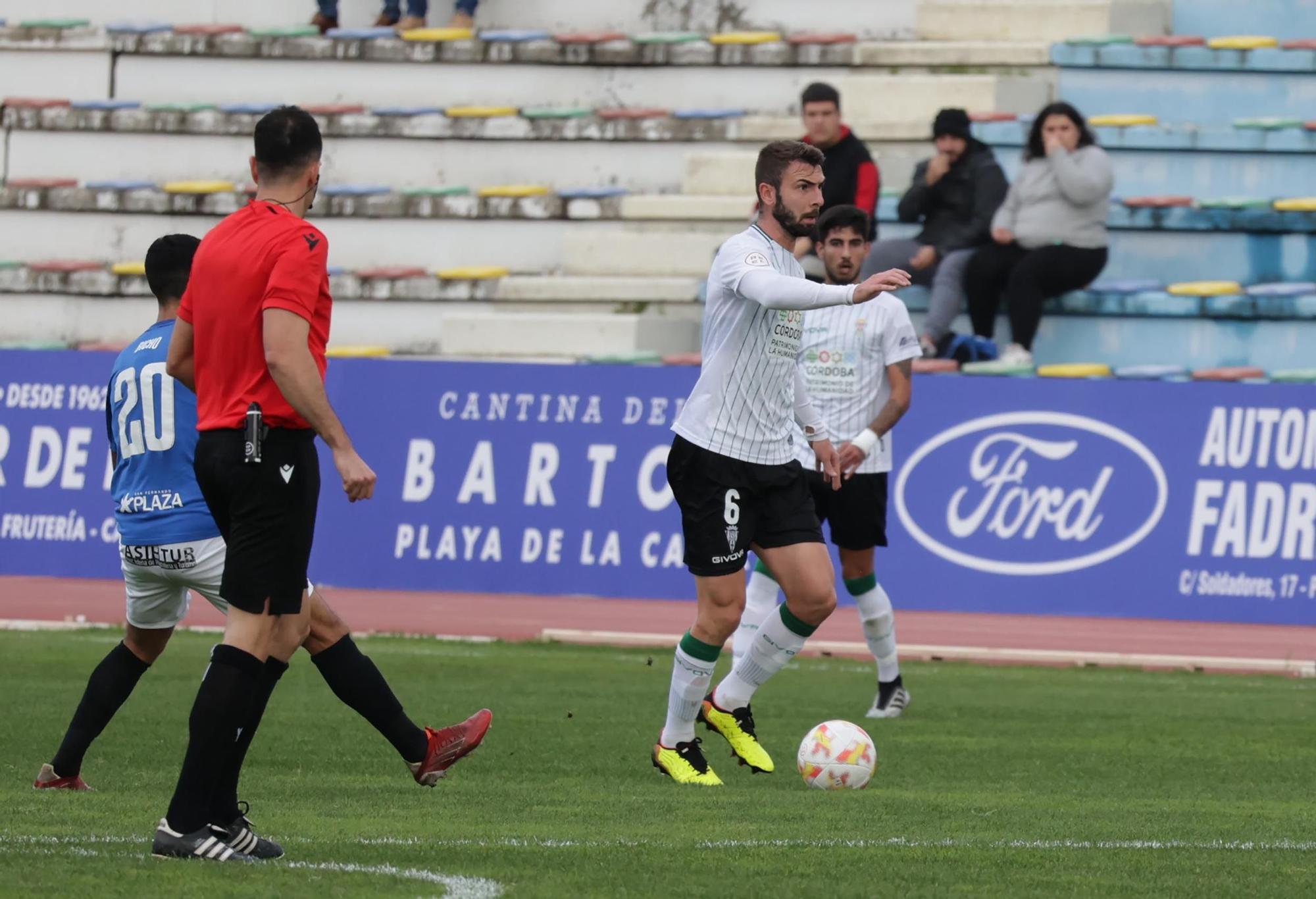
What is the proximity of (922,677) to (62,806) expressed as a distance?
668 cm

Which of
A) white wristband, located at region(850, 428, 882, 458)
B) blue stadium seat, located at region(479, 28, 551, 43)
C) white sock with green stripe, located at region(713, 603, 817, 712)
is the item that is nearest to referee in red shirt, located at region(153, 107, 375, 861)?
white sock with green stripe, located at region(713, 603, 817, 712)

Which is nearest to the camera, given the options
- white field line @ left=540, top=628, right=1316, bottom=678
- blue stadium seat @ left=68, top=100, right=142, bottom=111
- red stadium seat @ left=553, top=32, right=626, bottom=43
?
white field line @ left=540, top=628, right=1316, bottom=678

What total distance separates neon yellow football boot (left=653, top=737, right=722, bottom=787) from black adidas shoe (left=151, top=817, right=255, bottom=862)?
8.76 ft

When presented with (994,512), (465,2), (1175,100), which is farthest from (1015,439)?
(465,2)

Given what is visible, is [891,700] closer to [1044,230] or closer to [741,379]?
[741,379]

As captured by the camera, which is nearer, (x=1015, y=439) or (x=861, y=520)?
(x=861, y=520)

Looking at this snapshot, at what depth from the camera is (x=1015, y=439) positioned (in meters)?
15.0

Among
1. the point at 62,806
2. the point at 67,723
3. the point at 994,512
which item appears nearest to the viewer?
the point at 62,806

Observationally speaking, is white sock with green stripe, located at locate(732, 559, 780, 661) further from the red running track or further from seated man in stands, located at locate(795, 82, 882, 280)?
seated man in stands, located at locate(795, 82, 882, 280)

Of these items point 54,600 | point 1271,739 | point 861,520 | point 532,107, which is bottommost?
point 54,600

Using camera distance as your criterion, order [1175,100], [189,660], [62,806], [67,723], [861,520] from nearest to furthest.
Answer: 1. [62,806]
2. [67,723]
3. [861,520]
4. [189,660]
5. [1175,100]

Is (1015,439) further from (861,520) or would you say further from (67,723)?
(67,723)

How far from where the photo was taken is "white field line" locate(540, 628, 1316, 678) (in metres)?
13.2

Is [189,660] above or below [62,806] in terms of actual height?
below
